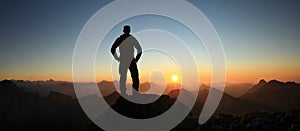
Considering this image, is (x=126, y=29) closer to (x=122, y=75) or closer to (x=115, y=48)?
(x=115, y=48)

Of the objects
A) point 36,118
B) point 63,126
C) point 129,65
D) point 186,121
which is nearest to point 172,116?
point 186,121

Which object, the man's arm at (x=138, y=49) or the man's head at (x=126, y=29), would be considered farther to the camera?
the man's arm at (x=138, y=49)

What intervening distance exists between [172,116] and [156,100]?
1636mm

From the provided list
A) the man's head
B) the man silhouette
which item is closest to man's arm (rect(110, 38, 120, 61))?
the man silhouette

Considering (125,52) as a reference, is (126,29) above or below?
above

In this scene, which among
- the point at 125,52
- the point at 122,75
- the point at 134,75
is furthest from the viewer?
the point at 134,75

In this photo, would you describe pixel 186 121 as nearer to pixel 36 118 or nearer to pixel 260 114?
pixel 260 114

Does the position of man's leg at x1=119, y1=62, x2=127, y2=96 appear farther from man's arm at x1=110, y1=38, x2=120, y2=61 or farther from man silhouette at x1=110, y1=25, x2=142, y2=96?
man's arm at x1=110, y1=38, x2=120, y2=61

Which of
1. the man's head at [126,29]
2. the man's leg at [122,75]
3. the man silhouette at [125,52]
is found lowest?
the man's leg at [122,75]

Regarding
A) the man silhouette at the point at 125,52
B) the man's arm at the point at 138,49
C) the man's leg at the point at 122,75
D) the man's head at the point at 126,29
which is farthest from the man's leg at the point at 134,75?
the man's head at the point at 126,29

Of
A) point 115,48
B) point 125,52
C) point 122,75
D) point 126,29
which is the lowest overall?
point 122,75

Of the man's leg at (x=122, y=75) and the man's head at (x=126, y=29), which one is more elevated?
the man's head at (x=126, y=29)

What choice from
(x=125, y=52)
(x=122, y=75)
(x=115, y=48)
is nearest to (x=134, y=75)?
(x=122, y=75)

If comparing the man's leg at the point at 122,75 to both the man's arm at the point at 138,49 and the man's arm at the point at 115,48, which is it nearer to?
the man's arm at the point at 115,48
